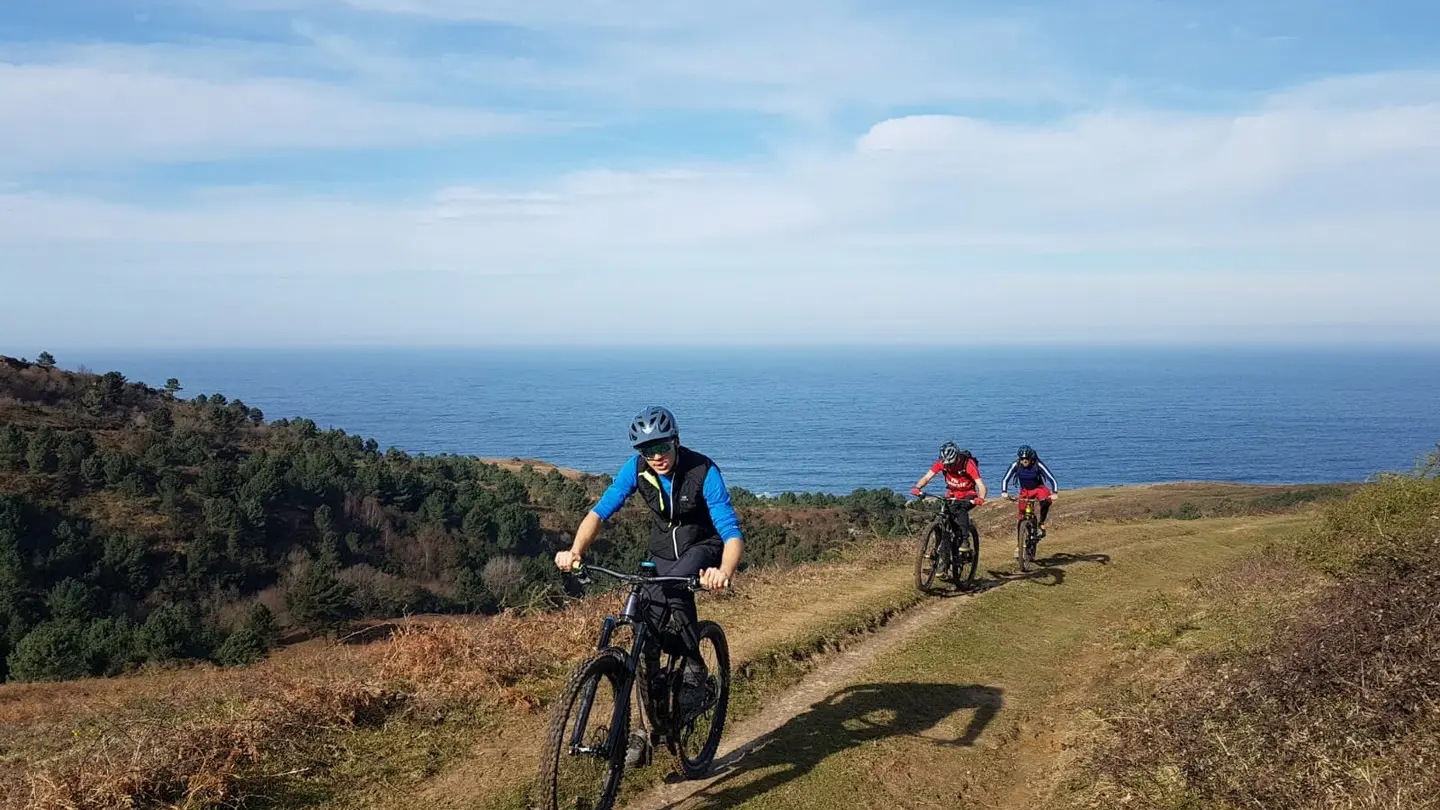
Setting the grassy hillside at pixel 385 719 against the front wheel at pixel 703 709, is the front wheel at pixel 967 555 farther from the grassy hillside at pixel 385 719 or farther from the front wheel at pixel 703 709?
the front wheel at pixel 703 709

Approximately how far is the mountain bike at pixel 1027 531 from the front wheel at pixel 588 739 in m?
11.4

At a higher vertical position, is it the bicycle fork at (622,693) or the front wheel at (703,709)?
the bicycle fork at (622,693)

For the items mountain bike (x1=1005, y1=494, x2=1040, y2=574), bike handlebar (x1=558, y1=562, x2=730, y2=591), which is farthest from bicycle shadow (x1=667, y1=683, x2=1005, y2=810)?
mountain bike (x1=1005, y1=494, x2=1040, y2=574)

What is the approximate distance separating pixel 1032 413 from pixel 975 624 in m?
138

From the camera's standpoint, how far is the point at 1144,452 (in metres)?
99.9

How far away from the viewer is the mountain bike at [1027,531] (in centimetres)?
1560

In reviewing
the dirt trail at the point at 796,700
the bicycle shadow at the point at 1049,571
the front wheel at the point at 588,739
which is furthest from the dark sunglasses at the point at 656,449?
the bicycle shadow at the point at 1049,571

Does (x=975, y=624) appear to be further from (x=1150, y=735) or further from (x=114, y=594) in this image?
(x=114, y=594)

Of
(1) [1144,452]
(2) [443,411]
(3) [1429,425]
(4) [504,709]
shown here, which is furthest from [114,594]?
(3) [1429,425]

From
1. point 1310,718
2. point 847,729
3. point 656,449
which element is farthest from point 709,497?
point 1310,718

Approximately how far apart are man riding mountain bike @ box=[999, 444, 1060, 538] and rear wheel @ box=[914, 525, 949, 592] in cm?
223

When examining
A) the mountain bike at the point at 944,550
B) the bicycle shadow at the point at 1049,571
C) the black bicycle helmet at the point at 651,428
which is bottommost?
the bicycle shadow at the point at 1049,571

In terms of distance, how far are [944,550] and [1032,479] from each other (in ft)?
9.99

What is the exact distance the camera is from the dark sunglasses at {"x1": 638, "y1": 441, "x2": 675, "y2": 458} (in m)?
5.92
